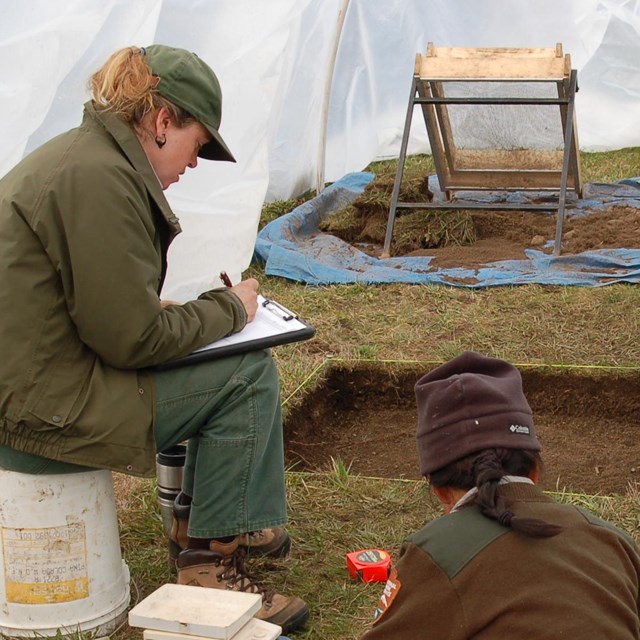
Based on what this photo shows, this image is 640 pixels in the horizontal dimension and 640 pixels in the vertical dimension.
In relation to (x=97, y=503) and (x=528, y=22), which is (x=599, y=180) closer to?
(x=528, y=22)

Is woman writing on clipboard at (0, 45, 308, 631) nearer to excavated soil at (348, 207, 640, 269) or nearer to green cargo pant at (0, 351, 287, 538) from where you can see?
green cargo pant at (0, 351, 287, 538)

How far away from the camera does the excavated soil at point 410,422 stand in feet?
13.3

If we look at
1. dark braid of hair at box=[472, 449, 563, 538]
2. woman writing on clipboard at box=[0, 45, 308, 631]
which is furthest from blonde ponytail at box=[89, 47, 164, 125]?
dark braid of hair at box=[472, 449, 563, 538]

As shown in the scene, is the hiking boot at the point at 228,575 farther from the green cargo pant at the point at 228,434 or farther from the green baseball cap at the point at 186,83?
the green baseball cap at the point at 186,83

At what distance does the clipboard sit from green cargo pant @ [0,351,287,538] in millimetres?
25

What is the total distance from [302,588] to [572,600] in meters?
1.36

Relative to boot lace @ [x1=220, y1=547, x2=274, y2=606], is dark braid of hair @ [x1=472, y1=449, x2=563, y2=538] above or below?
above

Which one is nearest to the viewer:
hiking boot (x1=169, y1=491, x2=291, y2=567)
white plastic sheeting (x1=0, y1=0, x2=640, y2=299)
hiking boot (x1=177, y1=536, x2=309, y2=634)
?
hiking boot (x1=177, y1=536, x2=309, y2=634)

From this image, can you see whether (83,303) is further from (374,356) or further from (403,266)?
(403,266)

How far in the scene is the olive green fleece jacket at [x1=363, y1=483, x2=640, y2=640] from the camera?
1.64 m

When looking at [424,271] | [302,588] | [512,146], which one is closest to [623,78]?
[512,146]

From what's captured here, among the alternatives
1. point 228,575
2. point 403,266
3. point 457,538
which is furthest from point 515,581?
point 403,266

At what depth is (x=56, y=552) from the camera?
8.32 ft

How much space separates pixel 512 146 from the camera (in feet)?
23.9
